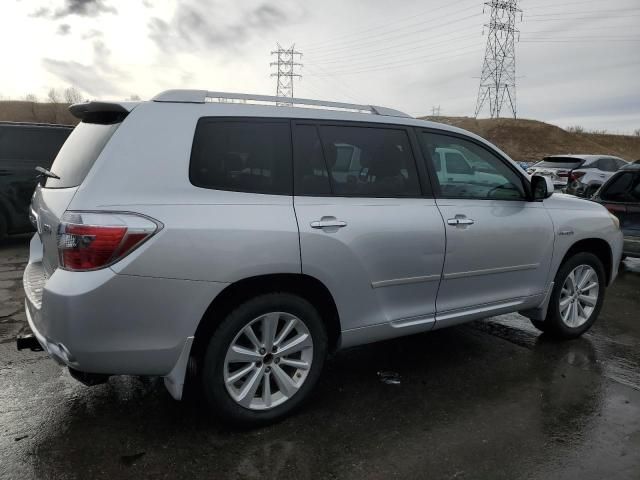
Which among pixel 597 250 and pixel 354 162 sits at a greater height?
pixel 354 162

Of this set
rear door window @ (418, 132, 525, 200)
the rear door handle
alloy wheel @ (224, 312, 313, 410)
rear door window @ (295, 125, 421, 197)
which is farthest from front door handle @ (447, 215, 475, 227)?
alloy wheel @ (224, 312, 313, 410)

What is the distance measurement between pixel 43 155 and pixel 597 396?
26.4 ft

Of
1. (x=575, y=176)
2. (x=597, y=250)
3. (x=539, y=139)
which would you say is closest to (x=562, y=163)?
(x=575, y=176)

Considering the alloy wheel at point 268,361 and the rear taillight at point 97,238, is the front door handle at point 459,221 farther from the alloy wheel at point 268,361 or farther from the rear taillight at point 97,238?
the rear taillight at point 97,238

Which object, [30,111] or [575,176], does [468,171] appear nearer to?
[575,176]

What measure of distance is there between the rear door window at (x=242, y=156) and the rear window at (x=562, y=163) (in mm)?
16523

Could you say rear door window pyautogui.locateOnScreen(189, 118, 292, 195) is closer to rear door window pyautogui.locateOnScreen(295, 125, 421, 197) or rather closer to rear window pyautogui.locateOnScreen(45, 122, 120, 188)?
rear door window pyautogui.locateOnScreen(295, 125, 421, 197)

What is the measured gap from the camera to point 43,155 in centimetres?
798

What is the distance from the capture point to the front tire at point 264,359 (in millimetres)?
2688

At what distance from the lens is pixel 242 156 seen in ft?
9.32

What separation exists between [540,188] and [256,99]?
7.69ft

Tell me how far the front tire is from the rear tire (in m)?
2.37

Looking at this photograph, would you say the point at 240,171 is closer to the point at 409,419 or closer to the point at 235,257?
the point at 235,257

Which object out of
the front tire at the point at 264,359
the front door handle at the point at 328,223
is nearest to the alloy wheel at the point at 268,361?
the front tire at the point at 264,359
